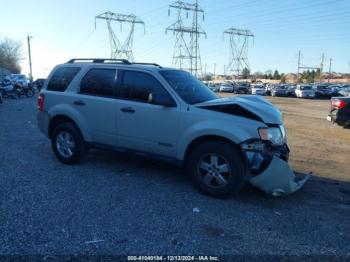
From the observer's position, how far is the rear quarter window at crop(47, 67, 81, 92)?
7.01 metres

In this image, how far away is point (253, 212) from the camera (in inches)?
197

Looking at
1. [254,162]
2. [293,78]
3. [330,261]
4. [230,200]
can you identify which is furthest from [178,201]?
[293,78]

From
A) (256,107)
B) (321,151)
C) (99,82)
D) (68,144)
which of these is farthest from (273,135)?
(321,151)

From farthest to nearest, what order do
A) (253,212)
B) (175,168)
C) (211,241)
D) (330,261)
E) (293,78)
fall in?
(293,78), (175,168), (253,212), (211,241), (330,261)

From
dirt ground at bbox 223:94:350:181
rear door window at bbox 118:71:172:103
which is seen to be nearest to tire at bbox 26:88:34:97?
dirt ground at bbox 223:94:350:181

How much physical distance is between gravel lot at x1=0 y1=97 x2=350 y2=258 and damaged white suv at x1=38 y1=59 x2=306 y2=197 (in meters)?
0.42

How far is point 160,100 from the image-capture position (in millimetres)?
5789

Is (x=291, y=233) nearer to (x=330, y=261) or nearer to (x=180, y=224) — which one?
(x=330, y=261)

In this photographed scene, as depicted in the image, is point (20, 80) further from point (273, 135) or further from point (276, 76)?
point (276, 76)

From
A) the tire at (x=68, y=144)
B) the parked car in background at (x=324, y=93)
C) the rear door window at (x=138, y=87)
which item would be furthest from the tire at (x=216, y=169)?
the parked car in background at (x=324, y=93)

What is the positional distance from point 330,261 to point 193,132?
251cm

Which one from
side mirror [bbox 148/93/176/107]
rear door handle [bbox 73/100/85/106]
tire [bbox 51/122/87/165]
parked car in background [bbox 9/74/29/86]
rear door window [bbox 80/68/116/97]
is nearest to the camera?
side mirror [bbox 148/93/176/107]

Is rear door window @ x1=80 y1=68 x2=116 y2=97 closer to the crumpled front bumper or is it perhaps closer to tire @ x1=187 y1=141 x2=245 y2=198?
tire @ x1=187 y1=141 x2=245 y2=198

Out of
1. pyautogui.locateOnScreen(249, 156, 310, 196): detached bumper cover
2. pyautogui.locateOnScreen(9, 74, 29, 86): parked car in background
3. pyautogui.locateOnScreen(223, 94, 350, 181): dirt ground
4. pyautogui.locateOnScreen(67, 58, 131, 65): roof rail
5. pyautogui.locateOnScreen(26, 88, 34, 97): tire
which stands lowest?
pyautogui.locateOnScreen(26, 88, 34, 97): tire
